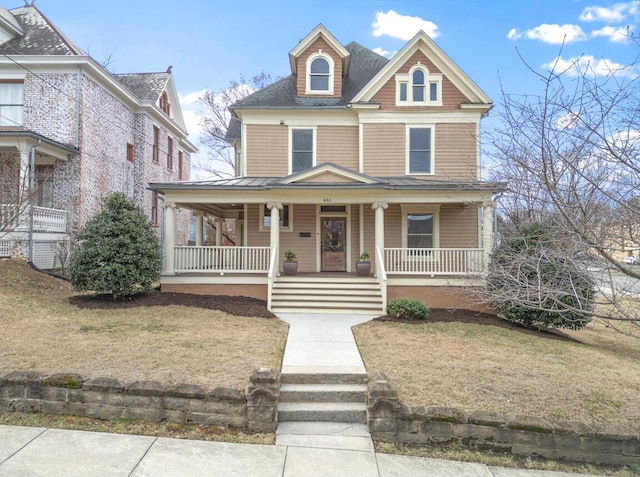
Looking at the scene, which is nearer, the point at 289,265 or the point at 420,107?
the point at 289,265

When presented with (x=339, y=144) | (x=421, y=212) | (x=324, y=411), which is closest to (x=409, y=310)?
(x=421, y=212)

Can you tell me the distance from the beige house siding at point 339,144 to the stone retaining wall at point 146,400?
10126 mm

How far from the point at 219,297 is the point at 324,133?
22.2 ft

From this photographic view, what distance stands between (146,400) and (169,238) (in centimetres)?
731

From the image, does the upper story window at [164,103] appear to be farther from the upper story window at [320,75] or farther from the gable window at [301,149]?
the gable window at [301,149]

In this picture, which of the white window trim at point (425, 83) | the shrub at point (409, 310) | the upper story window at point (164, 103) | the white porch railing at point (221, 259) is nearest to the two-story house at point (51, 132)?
the upper story window at point (164, 103)

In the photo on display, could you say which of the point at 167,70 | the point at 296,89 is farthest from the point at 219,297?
the point at 167,70

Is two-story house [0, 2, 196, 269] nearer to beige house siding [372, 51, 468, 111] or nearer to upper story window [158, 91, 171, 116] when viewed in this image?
upper story window [158, 91, 171, 116]

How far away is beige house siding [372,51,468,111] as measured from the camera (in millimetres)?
12891

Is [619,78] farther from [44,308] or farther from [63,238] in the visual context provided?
[63,238]

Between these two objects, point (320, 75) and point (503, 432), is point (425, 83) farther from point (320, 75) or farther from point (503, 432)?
point (503, 432)

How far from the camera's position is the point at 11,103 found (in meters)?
13.8

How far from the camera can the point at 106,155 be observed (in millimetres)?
15672

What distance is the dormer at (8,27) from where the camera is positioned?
1409 centimetres
